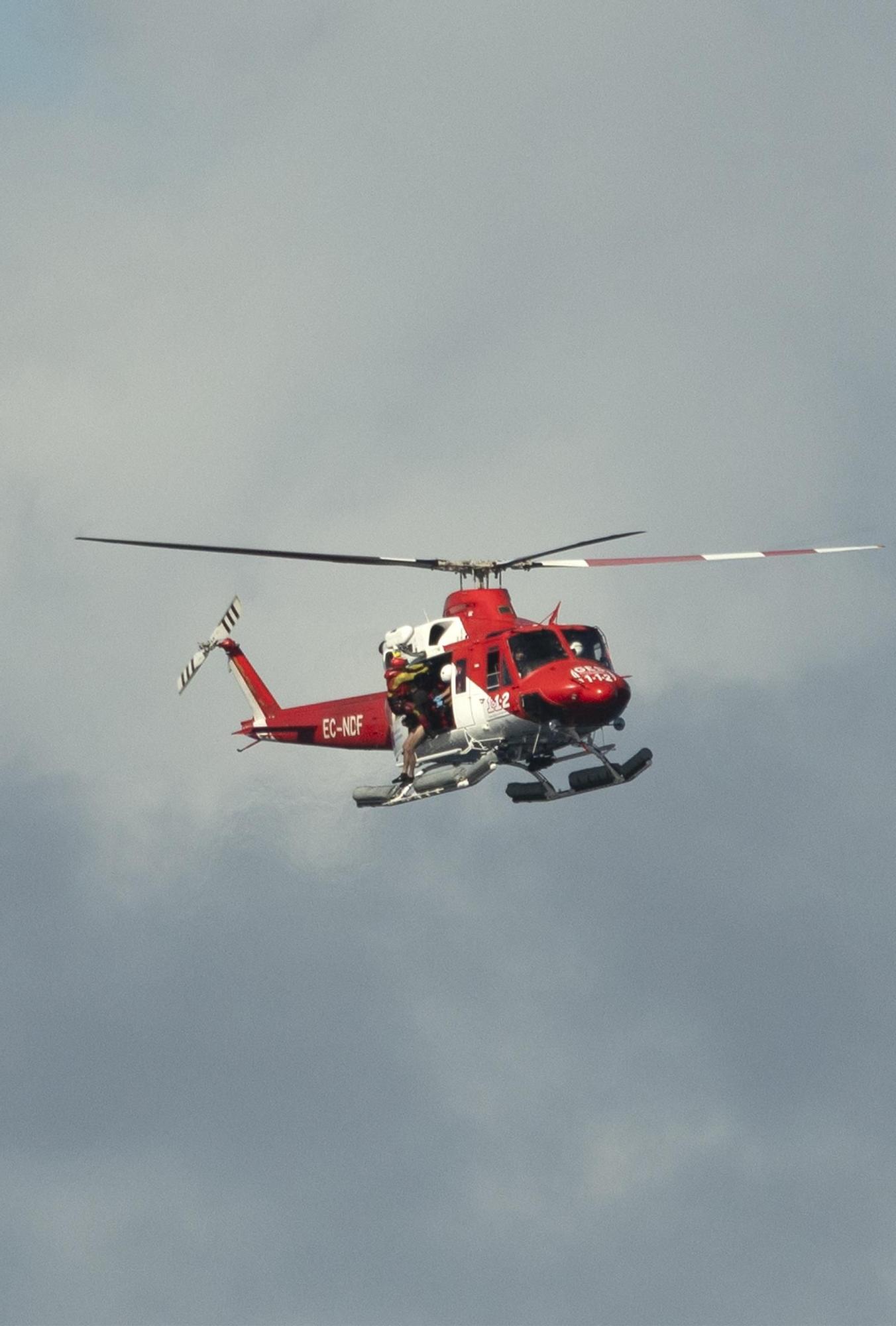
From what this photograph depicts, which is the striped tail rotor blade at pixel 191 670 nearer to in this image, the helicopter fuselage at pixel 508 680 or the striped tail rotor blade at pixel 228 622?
the striped tail rotor blade at pixel 228 622

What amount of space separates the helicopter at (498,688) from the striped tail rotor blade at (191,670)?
6.06 meters

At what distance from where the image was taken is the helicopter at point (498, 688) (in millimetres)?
52125

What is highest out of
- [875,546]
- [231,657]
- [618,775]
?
[231,657]

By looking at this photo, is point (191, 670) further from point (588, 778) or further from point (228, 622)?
point (588, 778)

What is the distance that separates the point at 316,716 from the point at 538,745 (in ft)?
23.5

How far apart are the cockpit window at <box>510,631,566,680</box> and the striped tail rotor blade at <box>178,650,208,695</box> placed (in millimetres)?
10182

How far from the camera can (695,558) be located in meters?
53.8

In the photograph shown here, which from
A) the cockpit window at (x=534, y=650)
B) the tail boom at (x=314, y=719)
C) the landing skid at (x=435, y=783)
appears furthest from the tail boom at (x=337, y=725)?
the cockpit window at (x=534, y=650)

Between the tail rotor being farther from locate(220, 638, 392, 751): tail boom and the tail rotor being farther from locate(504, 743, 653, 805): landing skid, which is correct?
locate(504, 743, 653, 805): landing skid

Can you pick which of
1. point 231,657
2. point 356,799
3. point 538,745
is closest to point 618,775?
point 538,745

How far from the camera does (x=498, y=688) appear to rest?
5294cm

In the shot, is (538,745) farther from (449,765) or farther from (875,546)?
(875,546)

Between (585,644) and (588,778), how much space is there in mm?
2859

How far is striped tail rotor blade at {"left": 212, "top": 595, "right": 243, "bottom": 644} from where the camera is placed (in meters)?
62.3
